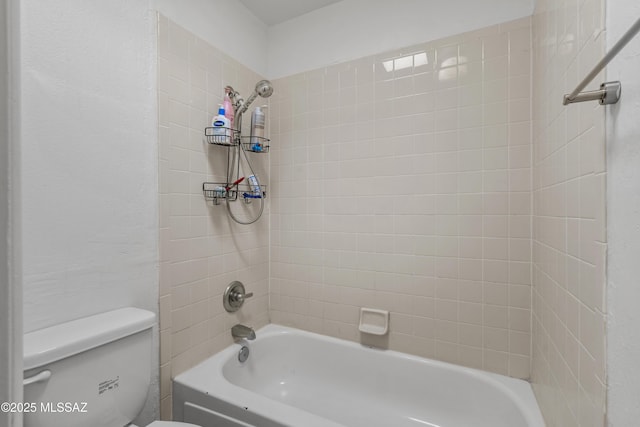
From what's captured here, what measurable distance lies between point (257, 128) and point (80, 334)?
4.01ft

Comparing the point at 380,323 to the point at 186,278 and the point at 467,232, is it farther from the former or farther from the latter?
the point at 186,278

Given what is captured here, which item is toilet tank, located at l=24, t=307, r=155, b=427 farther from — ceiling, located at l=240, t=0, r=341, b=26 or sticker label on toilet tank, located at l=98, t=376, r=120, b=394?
ceiling, located at l=240, t=0, r=341, b=26

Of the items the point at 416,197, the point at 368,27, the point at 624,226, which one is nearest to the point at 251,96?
the point at 368,27

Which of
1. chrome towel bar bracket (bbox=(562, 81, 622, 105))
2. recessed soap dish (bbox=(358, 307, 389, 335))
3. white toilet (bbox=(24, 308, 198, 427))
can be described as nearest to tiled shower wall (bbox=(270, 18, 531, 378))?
recessed soap dish (bbox=(358, 307, 389, 335))

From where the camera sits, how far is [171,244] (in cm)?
141

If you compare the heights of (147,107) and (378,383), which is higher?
(147,107)

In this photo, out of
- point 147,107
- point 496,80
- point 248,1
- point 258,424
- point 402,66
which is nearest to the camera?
point 258,424

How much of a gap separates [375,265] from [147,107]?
54.3 inches

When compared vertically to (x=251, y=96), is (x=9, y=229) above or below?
below

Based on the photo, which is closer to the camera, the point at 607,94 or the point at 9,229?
the point at 9,229

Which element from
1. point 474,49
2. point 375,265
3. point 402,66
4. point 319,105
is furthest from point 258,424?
point 474,49

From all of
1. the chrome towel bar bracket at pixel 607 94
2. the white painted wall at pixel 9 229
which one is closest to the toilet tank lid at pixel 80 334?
the white painted wall at pixel 9 229

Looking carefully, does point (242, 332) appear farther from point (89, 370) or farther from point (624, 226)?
point (624, 226)

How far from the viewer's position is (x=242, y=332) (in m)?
1.75
